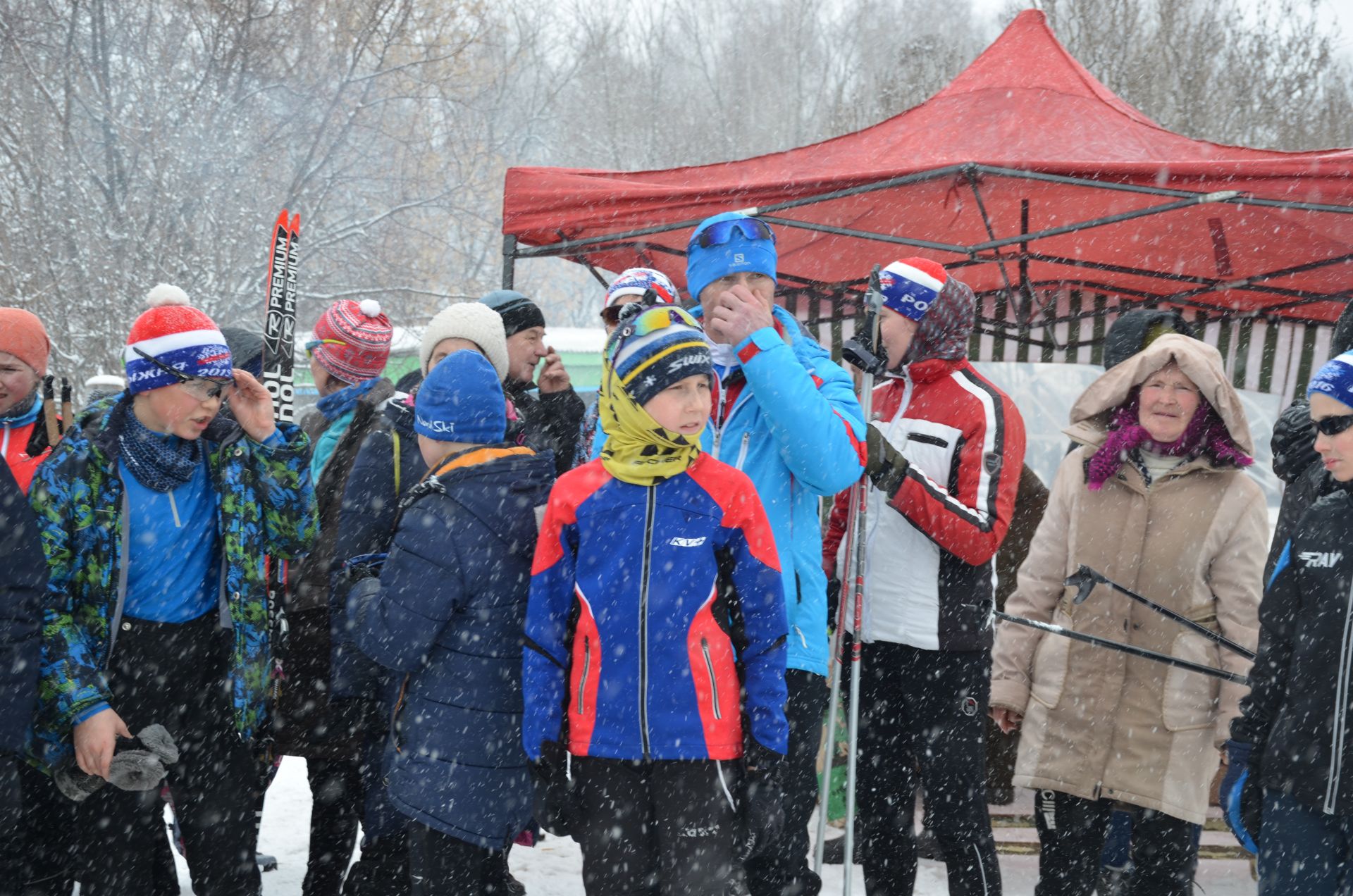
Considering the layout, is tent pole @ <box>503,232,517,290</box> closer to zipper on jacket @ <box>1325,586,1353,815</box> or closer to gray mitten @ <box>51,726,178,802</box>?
gray mitten @ <box>51,726,178,802</box>

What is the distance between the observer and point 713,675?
8.07ft

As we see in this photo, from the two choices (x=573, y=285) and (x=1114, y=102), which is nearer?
(x=1114, y=102)

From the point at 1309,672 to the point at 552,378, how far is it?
3161 millimetres

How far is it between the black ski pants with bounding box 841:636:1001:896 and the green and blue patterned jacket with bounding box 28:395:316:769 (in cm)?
176

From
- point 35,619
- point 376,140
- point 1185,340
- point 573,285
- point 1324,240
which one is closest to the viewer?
point 35,619

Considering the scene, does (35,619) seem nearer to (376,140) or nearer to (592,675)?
(592,675)

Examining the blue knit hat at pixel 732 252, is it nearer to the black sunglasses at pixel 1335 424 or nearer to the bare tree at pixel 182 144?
the black sunglasses at pixel 1335 424

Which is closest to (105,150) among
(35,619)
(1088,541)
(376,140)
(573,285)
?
(376,140)

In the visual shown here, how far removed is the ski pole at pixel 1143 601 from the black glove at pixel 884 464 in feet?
2.32

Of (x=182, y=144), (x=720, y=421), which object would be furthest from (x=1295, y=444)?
(x=182, y=144)

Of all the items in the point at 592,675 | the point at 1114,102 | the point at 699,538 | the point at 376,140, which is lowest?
the point at 592,675

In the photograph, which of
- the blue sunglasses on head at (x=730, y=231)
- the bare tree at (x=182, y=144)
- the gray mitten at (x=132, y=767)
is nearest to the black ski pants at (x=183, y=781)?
the gray mitten at (x=132, y=767)

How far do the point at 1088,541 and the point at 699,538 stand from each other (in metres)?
1.60

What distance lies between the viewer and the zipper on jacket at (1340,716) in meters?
2.51
